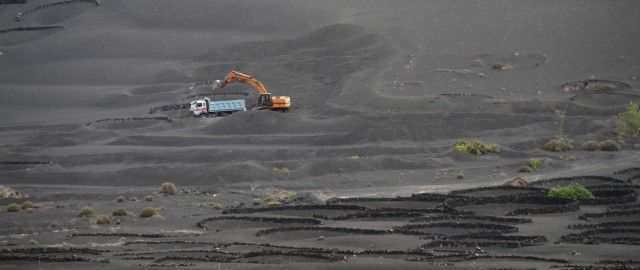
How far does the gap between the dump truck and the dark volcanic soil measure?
2.00 meters

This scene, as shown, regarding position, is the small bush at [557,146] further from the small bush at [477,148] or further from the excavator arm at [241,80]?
the excavator arm at [241,80]

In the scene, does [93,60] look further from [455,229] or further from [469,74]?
[455,229]

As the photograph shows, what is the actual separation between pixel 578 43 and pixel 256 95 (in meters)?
27.1

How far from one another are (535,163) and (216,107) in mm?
27921

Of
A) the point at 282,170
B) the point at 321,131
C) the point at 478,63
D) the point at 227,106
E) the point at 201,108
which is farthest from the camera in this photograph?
the point at 478,63

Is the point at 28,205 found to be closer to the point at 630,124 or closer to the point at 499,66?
the point at 630,124

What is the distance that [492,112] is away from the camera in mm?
72688

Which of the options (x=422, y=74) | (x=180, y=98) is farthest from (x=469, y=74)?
(x=180, y=98)

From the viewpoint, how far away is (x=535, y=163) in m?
57.7

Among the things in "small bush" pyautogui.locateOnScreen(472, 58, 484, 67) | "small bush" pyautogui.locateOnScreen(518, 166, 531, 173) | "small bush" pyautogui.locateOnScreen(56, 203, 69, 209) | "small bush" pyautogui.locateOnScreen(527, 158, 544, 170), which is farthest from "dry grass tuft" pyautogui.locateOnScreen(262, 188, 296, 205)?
"small bush" pyautogui.locateOnScreen(472, 58, 484, 67)

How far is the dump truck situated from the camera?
256 ft

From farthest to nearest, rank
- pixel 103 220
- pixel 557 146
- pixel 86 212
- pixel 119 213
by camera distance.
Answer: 1. pixel 557 146
2. pixel 119 213
3. pixel 86 212
4. pixel 103 220

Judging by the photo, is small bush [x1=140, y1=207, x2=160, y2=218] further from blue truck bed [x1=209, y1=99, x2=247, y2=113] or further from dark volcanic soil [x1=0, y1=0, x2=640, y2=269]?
blue truck bed [x1=209, y1=99, x2=247, y2=113]

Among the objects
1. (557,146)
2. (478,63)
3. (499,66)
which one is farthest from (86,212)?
(478,63)
